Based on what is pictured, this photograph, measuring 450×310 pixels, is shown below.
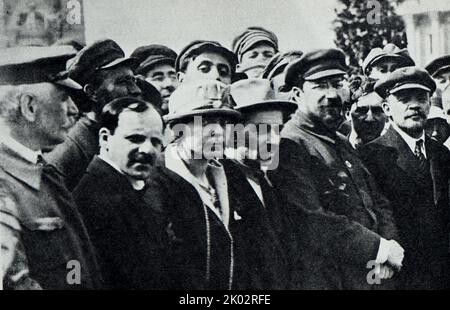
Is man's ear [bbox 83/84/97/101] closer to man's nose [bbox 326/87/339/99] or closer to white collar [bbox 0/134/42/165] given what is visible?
white collar [bbox 0/134/42/165]

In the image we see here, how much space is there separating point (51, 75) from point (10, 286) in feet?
4.67

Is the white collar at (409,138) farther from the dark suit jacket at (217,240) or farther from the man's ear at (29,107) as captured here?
the man's ear at (29,107)

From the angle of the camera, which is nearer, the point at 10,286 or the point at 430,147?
the point at 10,286

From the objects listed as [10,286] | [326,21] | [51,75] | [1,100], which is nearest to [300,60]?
[326,21]

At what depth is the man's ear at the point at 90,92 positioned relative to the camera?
5402 mm

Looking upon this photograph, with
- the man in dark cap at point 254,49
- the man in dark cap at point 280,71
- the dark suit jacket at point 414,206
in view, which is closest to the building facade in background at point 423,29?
the dark suit jacket at point 414,206

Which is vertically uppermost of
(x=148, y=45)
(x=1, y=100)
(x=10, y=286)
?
(x=148, y=45)

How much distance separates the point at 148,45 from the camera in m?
5.53

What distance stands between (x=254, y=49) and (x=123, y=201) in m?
1.39

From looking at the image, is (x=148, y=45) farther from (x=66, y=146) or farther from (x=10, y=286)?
(x=10, y=286)

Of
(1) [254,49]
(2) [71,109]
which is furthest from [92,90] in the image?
(1) [254,49]

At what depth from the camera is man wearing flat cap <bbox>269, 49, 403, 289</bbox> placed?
221 inches

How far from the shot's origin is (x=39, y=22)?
545 cm

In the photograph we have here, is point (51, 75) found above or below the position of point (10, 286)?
above
